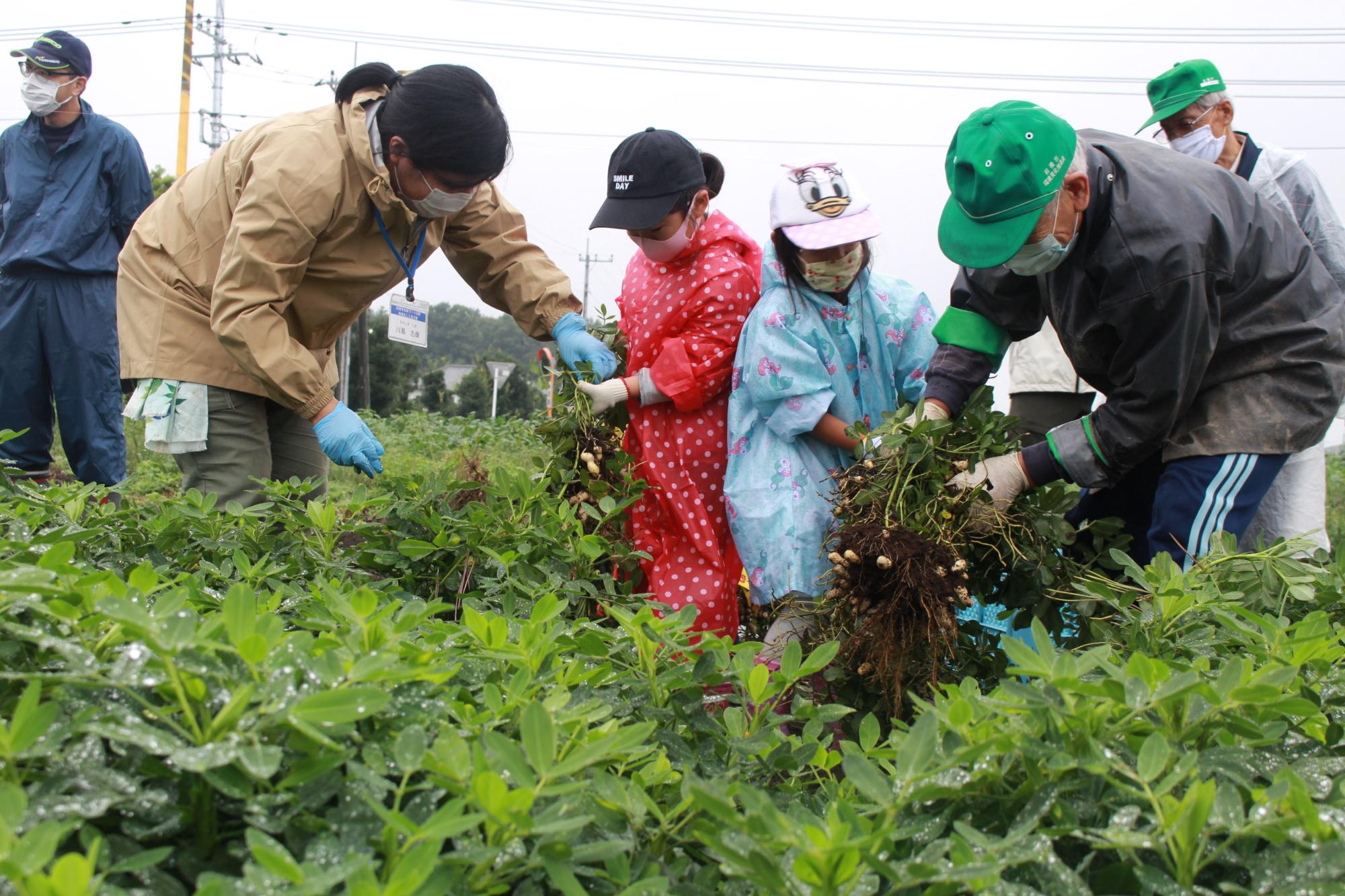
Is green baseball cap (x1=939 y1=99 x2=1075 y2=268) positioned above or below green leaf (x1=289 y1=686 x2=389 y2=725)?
above

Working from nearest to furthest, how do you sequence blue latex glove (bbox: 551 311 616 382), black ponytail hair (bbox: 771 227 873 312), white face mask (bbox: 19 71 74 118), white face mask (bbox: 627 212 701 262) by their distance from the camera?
black ponytail hair (bbox: 771 227 873 312)
white face mask (bbox: 627 212 701 262)
blue latex glove (bbox: 551 311 616 382)
white face mask (bbox: 19 71 74 118)

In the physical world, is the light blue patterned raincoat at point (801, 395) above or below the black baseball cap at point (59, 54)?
below

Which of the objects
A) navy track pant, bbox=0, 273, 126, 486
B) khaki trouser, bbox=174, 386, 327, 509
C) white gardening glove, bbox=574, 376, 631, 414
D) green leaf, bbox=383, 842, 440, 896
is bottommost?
navy track pant, bbox=0, 273, 126, 486

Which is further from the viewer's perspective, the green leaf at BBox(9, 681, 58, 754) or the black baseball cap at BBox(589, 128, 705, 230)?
the black baseball cap at BBox(589, 128, 705, 230)

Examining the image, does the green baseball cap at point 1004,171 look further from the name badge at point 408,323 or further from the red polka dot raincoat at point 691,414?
the name badge at point 408,323

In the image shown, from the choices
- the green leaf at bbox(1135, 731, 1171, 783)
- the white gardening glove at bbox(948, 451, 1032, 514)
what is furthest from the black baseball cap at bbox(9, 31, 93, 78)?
the green leaf at bbox(1135, 731, 1171, 783)

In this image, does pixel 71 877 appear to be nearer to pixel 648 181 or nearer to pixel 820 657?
pixel 820 657

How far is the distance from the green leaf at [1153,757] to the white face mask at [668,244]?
7.49 feet

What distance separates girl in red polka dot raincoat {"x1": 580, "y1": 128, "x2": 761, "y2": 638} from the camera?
2.94 metres

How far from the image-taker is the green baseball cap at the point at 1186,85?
391cm

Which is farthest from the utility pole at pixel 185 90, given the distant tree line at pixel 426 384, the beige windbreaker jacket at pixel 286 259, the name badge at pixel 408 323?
the beige windbreaker jacket at pixel 286 259

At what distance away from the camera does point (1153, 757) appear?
89cm

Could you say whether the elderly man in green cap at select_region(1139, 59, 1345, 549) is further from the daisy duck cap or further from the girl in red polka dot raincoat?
the girl in red polka dot raincoat

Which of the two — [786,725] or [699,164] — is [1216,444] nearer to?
[786,725]
